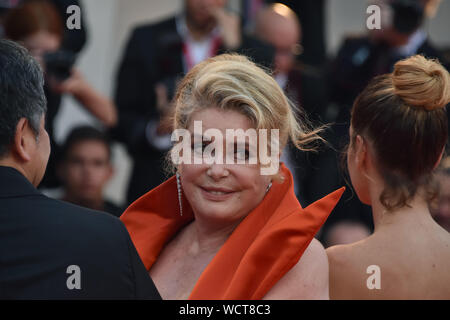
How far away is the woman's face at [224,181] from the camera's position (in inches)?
92.3

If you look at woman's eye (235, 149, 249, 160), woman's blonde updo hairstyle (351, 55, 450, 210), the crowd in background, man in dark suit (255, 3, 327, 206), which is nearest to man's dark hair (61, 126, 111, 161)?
the crowd in background

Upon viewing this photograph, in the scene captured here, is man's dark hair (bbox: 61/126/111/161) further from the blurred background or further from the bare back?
the bare back

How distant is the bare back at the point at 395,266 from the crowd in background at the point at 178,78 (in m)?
1.34

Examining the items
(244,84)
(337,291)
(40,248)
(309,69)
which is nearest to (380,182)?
A: (337,291)

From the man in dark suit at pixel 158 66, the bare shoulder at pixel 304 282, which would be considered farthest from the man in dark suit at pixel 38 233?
the man in dark suit at pixel 158 66

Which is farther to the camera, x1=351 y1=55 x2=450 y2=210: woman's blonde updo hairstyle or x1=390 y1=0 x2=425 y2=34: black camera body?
x1=390 y1=0 x2=425 y2=34: black camera body

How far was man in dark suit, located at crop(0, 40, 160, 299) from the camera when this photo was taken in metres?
1.82

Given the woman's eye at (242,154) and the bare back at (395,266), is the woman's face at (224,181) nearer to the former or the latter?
the woman's eye at (242,154)

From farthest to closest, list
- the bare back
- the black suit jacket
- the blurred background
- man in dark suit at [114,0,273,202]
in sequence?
1. the blurred background
2. man in dark suit at [114,0,273,202]
3. the bare back
4. the black suit jacket

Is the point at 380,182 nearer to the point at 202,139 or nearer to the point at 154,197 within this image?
the point at 202,139

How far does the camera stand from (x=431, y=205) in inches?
96.6

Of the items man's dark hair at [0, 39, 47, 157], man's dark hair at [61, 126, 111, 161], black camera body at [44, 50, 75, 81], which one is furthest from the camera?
man's dark hair at [61, 126, 111, 161]

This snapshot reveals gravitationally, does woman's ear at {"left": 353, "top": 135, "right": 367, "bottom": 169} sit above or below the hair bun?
below

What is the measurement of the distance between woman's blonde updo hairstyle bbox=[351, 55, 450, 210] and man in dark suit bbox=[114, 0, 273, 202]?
1.45 metres
